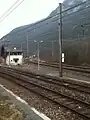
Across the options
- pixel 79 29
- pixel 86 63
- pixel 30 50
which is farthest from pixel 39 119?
pixel 30 50

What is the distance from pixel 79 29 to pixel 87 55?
2424cm

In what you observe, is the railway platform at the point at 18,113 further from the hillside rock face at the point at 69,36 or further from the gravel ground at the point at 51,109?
the hillside rock face at the point at 69,36

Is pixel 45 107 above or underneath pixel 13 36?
underneath

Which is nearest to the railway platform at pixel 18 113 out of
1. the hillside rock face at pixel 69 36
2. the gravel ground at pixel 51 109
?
the gravel ground at pixel 51 109

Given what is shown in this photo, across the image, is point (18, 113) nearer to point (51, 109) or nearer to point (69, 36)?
point (51, 109)

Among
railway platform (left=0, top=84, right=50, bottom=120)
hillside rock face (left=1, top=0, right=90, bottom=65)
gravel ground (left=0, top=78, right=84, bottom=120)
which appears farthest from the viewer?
hillside rock face (left=1, top=0, right=90, bottom=65)

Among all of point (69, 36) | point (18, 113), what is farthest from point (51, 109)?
point (69, 36)

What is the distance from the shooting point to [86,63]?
1777 inches

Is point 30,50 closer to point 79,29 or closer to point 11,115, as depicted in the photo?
point 79,29

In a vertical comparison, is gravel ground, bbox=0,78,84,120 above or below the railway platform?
below

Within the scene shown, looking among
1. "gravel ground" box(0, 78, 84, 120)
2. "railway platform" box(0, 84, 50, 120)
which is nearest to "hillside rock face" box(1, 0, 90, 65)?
"gravel ground" box(0, 78, 84, 120)

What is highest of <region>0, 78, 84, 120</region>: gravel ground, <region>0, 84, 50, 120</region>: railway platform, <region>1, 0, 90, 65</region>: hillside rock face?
<region>1, 0, 90, 65</region>: hillside rock face

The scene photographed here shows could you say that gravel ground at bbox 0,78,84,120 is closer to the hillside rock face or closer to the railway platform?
the railway platform

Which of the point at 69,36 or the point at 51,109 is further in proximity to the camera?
the point at 69,36
